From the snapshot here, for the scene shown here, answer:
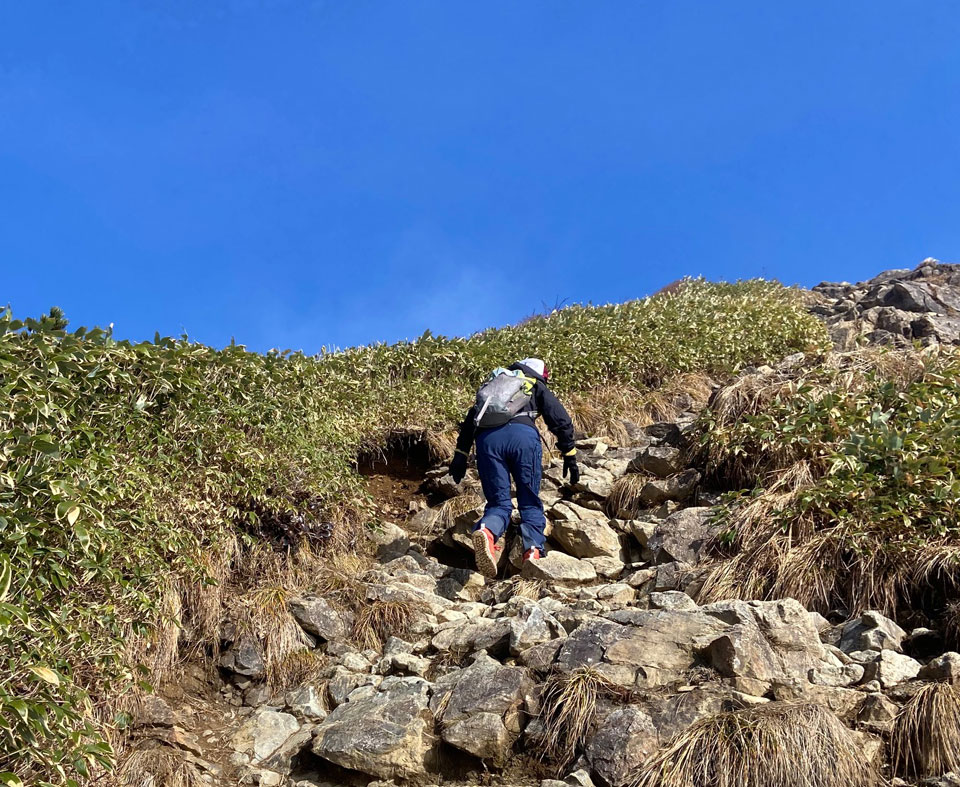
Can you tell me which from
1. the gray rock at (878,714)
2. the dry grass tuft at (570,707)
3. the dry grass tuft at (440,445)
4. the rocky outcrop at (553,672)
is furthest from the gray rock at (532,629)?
the dry grass tuft at (440,445)

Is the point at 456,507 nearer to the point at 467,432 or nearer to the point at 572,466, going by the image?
the point at 467,432

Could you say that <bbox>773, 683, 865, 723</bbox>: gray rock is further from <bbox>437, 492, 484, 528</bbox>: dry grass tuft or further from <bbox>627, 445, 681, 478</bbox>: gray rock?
<bbox>437, 492, 484, 528</bbox>: dry grass tuft

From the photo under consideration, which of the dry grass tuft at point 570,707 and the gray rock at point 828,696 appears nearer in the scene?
the dry grass tuft at point 570,707

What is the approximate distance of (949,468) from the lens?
286 inches

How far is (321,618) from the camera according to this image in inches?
271

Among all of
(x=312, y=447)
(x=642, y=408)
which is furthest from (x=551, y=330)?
(x=312, y=447)

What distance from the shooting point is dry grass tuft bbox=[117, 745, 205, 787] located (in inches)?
203

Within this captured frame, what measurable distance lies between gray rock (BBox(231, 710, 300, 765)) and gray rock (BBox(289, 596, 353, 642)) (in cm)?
87

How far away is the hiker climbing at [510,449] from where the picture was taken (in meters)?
8.03

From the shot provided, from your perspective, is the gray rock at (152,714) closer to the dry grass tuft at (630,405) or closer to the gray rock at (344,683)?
the gray rock at (344,683)

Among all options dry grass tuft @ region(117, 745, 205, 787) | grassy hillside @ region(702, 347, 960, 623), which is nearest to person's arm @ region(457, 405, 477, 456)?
grassy hillside @ region(702, 347, 960, 623)

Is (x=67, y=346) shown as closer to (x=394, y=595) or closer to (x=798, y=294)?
(x=394, y=595)

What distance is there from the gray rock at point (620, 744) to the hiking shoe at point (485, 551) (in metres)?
2.97

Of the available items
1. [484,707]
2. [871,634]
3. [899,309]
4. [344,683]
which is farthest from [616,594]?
[899,309]
